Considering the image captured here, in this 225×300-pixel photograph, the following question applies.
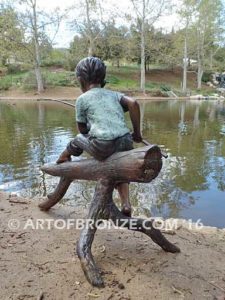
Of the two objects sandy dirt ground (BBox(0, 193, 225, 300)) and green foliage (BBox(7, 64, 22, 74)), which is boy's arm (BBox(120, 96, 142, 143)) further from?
green foliage (BBox(7, 64, 22, 74))

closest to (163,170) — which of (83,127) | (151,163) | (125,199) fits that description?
(125,199)

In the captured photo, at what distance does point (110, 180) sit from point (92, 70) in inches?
41.8

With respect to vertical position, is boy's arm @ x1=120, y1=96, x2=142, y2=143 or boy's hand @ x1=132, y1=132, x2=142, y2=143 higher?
boy's arm @ x1=120, y1=96, x2=142, y2=143

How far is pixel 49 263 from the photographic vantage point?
3195mm

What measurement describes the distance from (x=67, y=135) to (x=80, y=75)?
8567 millimetres

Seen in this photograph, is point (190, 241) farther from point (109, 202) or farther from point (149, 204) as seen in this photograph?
point (149, 204)

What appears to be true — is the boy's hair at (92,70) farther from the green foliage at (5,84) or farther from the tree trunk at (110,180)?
the green foliage at (5,84)

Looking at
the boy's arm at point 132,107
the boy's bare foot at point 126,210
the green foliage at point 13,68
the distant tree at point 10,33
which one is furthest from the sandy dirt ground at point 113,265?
the green foliage at point 13,68

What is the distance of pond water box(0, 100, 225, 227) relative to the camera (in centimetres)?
584

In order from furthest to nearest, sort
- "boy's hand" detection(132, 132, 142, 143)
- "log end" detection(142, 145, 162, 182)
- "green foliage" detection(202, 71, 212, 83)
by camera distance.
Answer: "green foliage" detection(202, 71, 212, 83), "boy's hand" detection(132, 132, 142, 143), "log end" detection(142, 145, 162, 182)

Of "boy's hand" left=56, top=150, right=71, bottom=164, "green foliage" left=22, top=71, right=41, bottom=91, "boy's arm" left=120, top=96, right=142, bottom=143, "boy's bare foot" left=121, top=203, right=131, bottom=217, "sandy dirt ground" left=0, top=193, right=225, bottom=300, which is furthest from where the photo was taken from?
"green foliage" left=22, top=71, right=41, bottom=91

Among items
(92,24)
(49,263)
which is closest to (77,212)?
(49,263)

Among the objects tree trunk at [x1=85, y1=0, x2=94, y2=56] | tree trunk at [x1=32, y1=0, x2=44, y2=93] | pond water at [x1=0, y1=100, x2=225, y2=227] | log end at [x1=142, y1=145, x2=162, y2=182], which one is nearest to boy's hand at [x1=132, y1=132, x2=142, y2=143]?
log end at [x1=142, y1=145, x2=162, y2=182]

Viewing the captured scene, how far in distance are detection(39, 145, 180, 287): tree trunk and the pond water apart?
220cm
